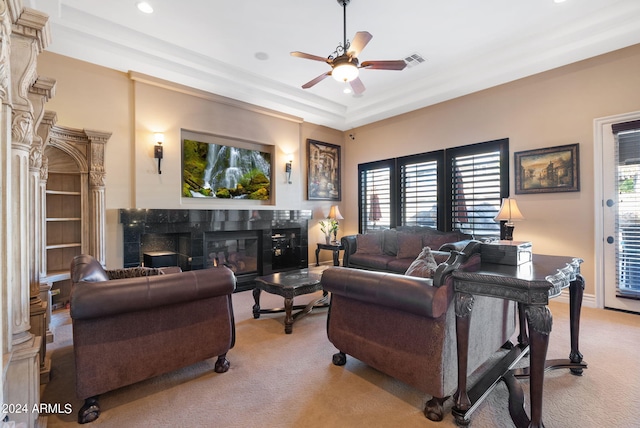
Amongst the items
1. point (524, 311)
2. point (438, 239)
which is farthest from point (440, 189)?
point (524, 311)

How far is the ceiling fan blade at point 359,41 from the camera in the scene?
2.77 m

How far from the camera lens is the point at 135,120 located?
4234mm

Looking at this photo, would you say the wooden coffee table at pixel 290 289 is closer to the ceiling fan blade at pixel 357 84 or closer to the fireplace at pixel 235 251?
the fireplace at pixel 235 251

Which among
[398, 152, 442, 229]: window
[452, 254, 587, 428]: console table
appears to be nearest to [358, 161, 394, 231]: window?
[398, 152, 442, 229]: window

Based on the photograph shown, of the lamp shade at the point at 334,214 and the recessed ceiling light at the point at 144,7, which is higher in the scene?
the recessed ceiling light at the point at 144,7

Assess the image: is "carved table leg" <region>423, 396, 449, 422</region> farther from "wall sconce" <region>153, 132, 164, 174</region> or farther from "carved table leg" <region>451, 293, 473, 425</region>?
"wall sconce" <region>153, 132, 164, 174</region>

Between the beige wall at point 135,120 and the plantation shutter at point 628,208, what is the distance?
5436 millimetres

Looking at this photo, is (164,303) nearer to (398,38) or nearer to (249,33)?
(249,33)

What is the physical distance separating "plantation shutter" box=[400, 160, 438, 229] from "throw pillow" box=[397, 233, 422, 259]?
0.75 meters

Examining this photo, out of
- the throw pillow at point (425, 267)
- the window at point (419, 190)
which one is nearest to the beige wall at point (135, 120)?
the window at point (419, 190)

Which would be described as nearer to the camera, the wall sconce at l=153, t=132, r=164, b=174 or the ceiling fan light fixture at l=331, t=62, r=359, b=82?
the ceiling fan light fixture at l=331, t=62, r=359, b=82

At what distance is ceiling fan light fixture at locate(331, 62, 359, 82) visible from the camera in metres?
3.02

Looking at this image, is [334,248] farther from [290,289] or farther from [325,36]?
[325,36]

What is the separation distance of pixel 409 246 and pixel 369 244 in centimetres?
74
